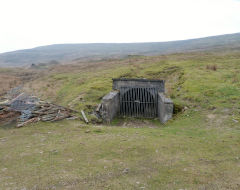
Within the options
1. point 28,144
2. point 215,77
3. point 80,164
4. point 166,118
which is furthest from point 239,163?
point 215,77

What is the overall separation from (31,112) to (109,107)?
5.32 metres

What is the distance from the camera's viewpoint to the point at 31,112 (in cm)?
1245

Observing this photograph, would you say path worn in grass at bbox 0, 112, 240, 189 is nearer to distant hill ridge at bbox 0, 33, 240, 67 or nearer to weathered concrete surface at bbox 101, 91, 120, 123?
weathered concrete surface at bbox 101, 91, 120, 123

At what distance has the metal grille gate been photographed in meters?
16.9

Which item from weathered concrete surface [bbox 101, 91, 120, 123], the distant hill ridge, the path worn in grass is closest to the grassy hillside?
the path worn in grass

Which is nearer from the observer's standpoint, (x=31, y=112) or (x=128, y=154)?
(x=128, y=154)

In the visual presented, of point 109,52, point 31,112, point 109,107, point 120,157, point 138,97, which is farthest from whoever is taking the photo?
point 109,52

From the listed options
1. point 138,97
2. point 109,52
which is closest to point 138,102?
point 138,97

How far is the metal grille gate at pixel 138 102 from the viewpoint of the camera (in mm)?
16938

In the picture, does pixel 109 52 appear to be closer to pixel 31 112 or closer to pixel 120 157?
pixel 31 112

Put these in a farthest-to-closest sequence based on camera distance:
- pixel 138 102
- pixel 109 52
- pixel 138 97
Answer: pixel 109 52, pixel 138 97, pixel 138 102

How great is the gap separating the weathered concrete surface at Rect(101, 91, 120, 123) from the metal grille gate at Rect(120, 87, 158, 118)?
110 centimetres

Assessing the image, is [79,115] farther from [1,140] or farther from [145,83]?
[145,83]

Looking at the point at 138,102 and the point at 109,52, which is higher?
the point at 109,52
